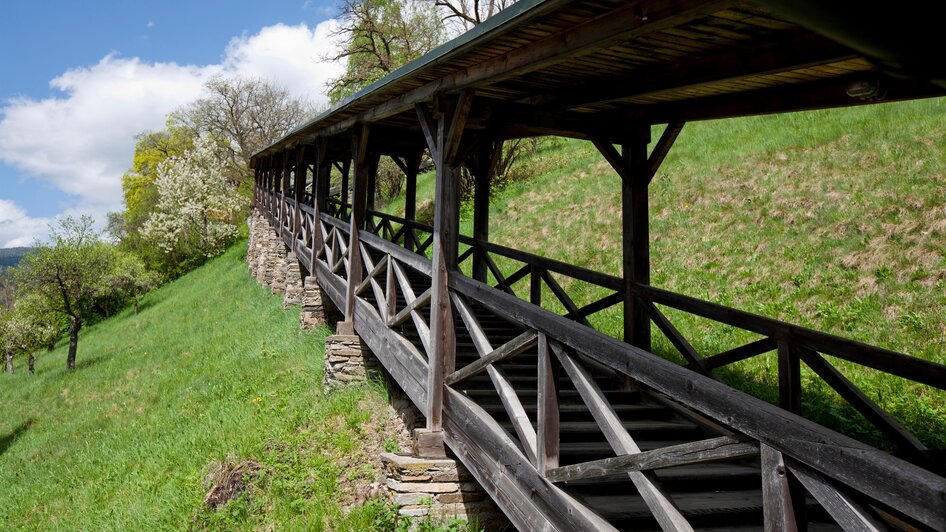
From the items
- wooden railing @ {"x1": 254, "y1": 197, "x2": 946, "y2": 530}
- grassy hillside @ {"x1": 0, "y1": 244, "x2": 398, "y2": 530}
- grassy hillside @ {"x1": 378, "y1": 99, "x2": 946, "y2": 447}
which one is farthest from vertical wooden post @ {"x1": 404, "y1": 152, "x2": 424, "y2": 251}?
wooden railing @ {"x1": 254, "y1": 197, "x2": 946, "y2": 530}

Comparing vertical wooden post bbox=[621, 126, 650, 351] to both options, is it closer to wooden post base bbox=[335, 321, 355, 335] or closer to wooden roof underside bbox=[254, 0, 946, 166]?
wooden roof underside bbox=[254, 0, 946, 166]

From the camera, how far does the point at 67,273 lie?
22.1m

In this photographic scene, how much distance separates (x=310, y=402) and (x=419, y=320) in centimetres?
317

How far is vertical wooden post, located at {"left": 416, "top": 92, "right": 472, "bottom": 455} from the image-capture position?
5273 mm

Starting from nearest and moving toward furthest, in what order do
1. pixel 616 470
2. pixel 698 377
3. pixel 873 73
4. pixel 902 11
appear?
1. pixel 902 11
2. pixel 698 377
3. pixel 616 470
4. pixel 873 73

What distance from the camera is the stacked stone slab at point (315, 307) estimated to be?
11.6 meters

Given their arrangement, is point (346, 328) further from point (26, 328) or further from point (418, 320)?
point (26, 328)

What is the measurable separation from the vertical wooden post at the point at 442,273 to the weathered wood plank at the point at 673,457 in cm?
204

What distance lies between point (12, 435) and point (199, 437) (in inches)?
414

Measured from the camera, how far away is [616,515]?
3545 millimetres

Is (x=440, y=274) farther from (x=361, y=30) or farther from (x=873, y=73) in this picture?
(x=361, y=30)

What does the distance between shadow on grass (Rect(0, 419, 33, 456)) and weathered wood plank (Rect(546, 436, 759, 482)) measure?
16.1 m

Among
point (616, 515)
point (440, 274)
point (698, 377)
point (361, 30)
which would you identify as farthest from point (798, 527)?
point (361, 30)

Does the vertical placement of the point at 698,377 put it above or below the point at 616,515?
above
